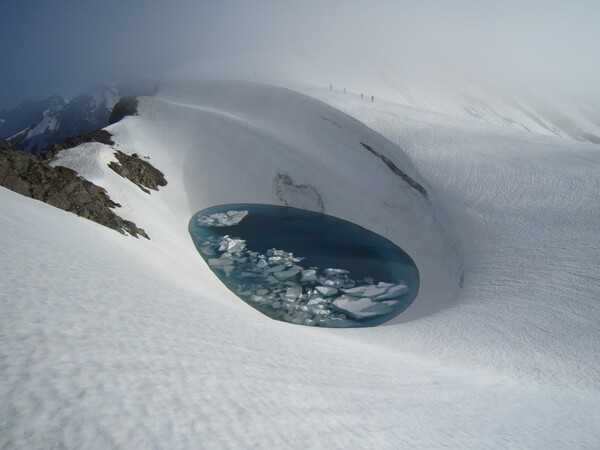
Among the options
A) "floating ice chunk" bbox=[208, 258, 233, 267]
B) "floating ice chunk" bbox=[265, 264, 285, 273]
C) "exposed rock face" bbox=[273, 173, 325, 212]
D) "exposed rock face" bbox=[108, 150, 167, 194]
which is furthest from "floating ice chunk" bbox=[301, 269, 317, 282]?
"exposed rock face" bbox=[108, 150, 167, 194]

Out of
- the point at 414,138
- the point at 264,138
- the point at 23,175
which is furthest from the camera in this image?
the point at 264,138

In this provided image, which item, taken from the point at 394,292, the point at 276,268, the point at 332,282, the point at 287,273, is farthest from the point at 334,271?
the point at 394,292

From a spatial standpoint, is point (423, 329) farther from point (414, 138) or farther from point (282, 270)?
point (414, 138)

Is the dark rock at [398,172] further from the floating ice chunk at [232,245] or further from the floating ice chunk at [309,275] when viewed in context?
the floating ice chunk at [232,245]

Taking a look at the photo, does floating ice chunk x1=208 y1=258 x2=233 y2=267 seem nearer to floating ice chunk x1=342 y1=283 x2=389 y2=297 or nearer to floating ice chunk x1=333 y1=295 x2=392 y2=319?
floating ice chunk x1=333 y1=295 x2=392 y2=319

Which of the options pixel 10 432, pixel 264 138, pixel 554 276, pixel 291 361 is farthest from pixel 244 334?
pixel 264 138

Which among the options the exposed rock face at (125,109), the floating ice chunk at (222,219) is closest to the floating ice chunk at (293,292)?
the floating ice chunk at (222,219)
